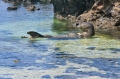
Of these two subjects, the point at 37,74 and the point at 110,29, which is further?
the point at 110,29

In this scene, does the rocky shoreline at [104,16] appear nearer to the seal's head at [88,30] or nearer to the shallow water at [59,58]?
the seal's head at [88,30]

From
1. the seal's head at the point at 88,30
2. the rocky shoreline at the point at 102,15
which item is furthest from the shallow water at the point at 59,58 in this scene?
the rocky shoreline at the point at 102,15

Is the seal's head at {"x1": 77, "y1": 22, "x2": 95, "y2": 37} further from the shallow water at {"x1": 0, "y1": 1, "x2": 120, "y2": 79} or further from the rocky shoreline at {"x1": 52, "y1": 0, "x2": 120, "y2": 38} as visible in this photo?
the rocky shoreline at {"x1": 52, "y1": 0, "x2": 120, "y2": 38}

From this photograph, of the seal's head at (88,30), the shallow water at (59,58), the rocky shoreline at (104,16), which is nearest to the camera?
the shallow water at (59,58)

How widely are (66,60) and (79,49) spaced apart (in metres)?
3.09

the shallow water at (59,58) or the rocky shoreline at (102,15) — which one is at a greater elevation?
the rocky shoreline at (102,15)

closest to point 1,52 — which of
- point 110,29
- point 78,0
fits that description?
point 110,29

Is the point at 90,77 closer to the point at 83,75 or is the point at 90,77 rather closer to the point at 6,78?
the point at 83,75

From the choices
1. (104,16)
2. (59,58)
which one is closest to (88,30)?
(104,16)

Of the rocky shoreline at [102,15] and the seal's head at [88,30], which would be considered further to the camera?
the rocky shoreline at [102,15]

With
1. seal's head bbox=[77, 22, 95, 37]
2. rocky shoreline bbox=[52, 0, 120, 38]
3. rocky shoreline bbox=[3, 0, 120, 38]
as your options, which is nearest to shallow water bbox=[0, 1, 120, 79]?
seal's head bbox=[77, 22, 95, 37]

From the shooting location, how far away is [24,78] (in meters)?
14.0

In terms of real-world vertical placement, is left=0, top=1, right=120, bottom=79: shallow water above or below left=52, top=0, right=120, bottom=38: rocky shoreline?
below

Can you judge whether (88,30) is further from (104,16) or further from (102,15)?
(102,15)
